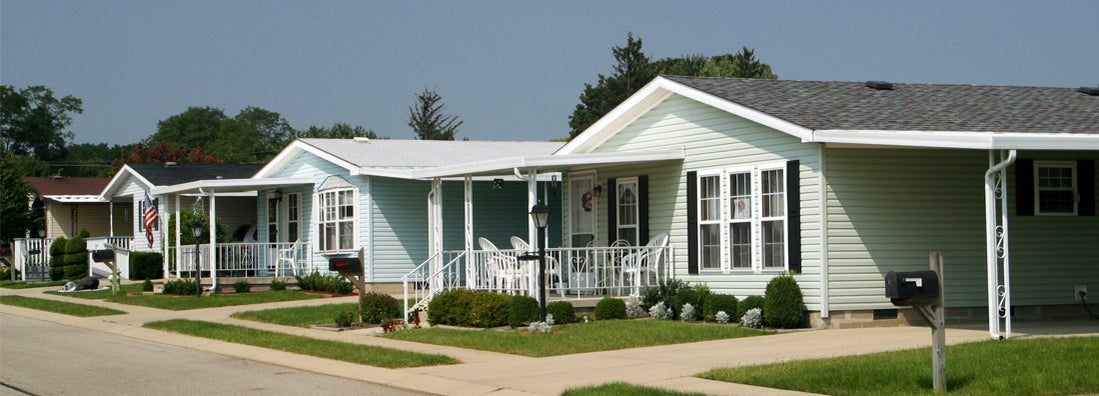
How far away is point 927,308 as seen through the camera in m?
11.0

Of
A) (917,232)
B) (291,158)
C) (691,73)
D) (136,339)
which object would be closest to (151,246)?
(291,158)

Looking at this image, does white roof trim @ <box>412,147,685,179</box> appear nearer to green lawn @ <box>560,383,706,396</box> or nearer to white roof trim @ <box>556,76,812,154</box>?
white roof trim @ <box>556,76,812,154</box>

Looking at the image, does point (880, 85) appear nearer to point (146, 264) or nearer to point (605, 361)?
point (605, 361)

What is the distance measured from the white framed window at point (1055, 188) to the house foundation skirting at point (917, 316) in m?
1.45

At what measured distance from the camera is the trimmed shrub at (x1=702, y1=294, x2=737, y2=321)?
18.5 m

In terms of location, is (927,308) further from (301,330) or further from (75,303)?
(75,303)

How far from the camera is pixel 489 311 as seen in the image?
1898 cm

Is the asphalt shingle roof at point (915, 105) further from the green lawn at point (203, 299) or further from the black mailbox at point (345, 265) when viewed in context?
the green lawn at point (203, 299)

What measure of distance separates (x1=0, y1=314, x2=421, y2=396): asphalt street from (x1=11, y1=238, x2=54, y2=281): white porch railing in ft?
68.1

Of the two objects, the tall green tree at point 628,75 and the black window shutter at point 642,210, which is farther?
the tall green tree at point 628,75

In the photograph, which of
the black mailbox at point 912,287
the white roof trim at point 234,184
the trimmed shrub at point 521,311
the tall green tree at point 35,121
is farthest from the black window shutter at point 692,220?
the tall green tree at point 35,121

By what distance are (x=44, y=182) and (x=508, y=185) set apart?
32.1 m

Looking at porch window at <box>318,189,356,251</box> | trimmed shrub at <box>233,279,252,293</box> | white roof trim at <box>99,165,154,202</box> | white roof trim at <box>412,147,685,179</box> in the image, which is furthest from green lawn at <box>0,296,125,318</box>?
white roof trim at <box>412,147,685,179</box>

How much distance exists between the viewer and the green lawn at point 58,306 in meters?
24.7
